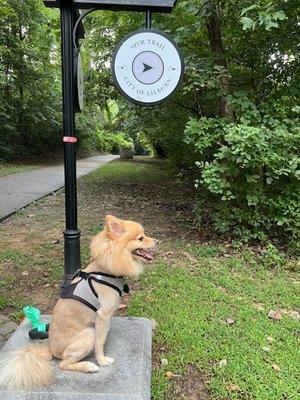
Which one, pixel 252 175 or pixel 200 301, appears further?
pixel 252 175

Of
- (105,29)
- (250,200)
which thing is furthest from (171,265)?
(105,29)

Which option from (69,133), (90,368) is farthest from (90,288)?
(69,133)

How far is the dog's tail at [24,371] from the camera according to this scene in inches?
83.5

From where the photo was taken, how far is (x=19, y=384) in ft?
6.97

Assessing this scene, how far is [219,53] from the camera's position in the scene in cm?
555

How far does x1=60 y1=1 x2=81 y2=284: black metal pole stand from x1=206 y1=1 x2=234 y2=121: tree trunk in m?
2.80

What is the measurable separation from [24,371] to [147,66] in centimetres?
236

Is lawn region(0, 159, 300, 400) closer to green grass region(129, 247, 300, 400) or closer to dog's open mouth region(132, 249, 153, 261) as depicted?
green grass region(129, 247, 300, 400)

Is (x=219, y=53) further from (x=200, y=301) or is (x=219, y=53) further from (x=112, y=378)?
(x=112, y=378)

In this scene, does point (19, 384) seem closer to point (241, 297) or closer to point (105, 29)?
point (241, 297)

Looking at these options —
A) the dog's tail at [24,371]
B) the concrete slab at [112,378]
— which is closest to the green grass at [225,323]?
the concrete slab at [112,378]

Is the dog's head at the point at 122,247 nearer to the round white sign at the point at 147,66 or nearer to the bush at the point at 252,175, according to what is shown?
the round white sign at the point at 147,66

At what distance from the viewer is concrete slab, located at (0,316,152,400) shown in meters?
2.10

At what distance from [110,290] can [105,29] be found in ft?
24.9
